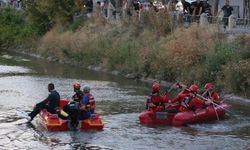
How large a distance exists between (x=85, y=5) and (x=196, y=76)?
24482 mm

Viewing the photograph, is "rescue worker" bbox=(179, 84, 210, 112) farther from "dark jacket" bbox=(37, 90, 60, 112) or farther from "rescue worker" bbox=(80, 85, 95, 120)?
"dark jacket" bbox=(37, 90, 60, 112)

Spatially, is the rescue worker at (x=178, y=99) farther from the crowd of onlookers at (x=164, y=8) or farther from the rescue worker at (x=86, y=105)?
the crowd of onlookers at (x=164, y=8)

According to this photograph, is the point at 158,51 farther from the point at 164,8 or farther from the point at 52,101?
the point at 52,101

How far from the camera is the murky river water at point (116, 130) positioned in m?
19.8

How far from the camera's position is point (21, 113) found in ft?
77.3

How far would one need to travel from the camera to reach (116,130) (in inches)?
872

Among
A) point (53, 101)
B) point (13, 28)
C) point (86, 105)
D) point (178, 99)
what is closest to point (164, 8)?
point (178, 99)

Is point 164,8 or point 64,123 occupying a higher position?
point 164,8

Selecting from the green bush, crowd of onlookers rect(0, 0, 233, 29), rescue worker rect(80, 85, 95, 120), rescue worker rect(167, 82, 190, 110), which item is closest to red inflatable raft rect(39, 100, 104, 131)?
rescue worker rect(80, 85, 95, 120)

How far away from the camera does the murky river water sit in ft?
65.0

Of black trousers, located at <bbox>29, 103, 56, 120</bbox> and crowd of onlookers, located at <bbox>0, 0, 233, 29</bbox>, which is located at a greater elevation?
crowd of onlookers, located at <bbox>0, 0, 233, 29</bbox>

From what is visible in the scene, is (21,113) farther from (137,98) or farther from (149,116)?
(137,98)

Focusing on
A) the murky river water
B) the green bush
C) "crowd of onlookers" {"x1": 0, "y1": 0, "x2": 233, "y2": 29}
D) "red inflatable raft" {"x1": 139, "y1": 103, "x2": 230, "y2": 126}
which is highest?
"crowd of onlookers" {"x1": 0, "y1": 0, "x2": 233, "y2": 29}

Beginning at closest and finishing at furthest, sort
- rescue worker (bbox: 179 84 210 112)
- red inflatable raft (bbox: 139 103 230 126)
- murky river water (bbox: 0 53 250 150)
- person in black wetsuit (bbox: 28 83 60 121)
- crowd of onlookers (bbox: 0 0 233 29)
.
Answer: murky river water (bbox: 0 53 250 150)
person in black wetsuit (bbox: 28 83 60 121)
red inflatable raft (bbox: 139 103 230 126)
rescue worker (bbox: 179 84 210 112)
crowd of onlookers (bbox: 0 0 233 29)
